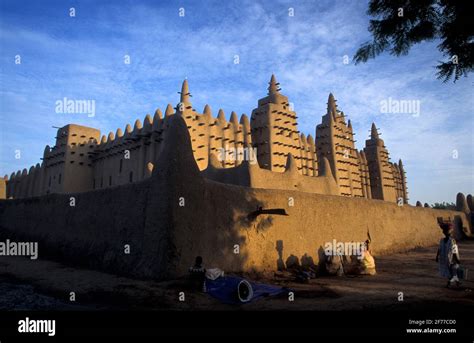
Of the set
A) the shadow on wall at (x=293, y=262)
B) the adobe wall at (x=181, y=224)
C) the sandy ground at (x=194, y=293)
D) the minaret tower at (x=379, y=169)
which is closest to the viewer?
the sandy ground at (x=194, y=293)

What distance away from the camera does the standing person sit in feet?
27.9

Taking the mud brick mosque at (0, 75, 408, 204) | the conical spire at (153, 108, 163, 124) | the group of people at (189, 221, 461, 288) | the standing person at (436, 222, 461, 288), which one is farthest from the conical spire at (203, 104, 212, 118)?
the standing person at (436, 222, 461, 288)

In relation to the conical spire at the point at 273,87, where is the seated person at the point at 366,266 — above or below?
below

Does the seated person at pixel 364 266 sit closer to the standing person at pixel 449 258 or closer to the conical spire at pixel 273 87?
the standing person at pixel 449 258

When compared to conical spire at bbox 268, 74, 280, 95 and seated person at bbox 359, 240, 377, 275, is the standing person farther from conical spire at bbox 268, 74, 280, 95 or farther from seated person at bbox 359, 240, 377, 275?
conical spire at bbox 268, 74, 280, 95

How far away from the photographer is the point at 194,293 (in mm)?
7332

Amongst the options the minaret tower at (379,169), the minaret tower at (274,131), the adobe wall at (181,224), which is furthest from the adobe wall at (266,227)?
the minaret tower at (379,169)

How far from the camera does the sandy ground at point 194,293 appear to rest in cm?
658

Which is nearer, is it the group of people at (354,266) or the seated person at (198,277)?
the seated person at (198,277)

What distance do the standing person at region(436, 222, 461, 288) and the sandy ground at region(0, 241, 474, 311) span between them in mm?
307

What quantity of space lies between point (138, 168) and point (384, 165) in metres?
30.3

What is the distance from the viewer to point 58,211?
1352 cm

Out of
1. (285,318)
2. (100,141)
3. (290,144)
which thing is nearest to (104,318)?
(285,318)

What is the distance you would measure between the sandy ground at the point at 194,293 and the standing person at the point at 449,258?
307 millimetres
